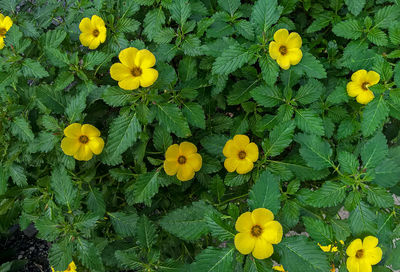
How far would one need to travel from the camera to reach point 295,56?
132cm

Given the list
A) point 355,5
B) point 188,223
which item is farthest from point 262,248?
point 355,5

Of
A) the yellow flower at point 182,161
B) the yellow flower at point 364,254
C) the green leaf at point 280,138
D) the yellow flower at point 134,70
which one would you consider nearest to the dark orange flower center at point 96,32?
the yellow flower at point 134,70

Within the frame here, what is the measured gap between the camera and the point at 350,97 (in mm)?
1486

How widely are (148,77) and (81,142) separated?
14.0 inches

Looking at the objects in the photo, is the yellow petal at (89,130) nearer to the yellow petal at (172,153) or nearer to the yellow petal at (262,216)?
the yellow petal at (172,153)

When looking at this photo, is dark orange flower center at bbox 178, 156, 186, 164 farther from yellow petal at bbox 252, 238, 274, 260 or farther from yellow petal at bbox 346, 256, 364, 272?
yellow petal at bbox 346, 256, 364, 272

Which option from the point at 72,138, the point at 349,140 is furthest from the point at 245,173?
the point at 72,138

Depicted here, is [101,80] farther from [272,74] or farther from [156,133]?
[272,74]

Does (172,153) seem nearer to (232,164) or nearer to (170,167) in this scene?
(170,167)

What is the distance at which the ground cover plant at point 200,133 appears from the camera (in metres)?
1.23

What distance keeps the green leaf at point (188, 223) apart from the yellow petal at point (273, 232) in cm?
28

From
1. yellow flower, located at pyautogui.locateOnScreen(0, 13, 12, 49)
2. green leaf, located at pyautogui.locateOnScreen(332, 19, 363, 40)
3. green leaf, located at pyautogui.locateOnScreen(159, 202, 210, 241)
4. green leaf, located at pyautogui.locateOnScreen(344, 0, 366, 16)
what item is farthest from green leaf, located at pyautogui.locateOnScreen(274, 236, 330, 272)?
yellow flower, located at pyautogui.locateOnScreen(0, 13, 12, 49)

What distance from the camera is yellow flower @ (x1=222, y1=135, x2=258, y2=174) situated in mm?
1345

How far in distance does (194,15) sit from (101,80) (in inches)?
19.9
